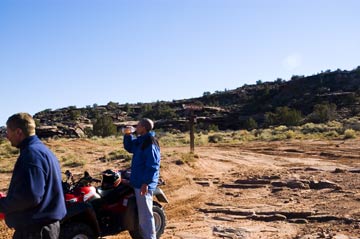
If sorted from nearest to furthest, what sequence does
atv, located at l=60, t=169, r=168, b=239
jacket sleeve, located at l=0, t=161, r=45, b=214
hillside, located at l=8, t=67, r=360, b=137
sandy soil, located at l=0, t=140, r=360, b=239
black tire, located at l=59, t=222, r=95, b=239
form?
Result: jacket sleeve, located at l=0, t=161, r=45, b=214
black tire, located at l=59, t=222, r=95, b=239
atv, located at l=60, t=169, r=168, b=239
sandy soil, located at l=0, t=140, r=360, b=239
hillside, located at l=8, t=67, r=360, b=137

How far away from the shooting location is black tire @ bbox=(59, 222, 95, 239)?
554 cm

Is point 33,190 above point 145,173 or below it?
above

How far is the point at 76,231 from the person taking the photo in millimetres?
5645

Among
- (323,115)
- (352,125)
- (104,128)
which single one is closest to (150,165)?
(352,125)

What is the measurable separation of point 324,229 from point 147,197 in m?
3.04

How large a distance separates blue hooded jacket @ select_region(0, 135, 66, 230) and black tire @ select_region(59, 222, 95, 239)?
1.68m

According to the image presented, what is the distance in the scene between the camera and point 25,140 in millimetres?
3826

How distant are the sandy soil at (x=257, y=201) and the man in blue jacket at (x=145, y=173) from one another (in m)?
1.18

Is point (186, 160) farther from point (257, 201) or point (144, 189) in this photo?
point (144, 189)

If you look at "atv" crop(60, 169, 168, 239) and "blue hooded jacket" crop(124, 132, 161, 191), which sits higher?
"blue hooded jacket" crop(124, 132, 161, 191)

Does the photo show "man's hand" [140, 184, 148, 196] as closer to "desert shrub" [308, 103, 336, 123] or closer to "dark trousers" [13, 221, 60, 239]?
"dark trousers" [13, 221, 60, 239]

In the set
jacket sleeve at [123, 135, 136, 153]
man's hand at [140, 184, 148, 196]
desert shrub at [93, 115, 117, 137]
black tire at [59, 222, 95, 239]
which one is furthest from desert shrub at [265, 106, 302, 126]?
black tire at [59, 222, 95, 239]

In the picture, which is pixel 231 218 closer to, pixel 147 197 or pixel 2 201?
pixel 147 197

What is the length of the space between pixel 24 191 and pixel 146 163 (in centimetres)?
260
